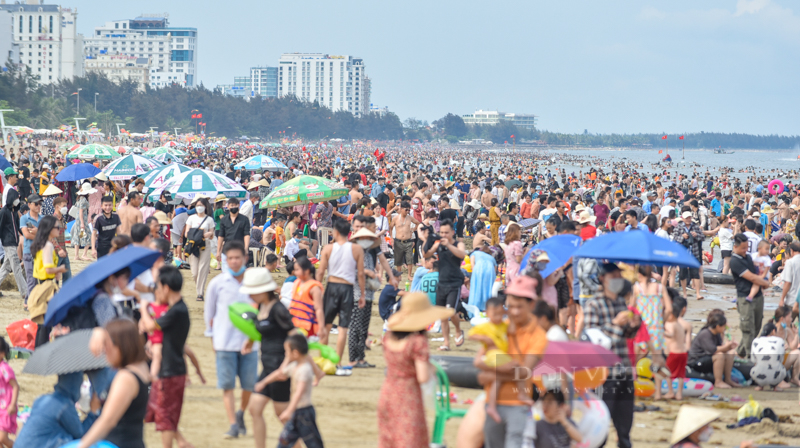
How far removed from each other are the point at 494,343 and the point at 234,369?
2.08 metres

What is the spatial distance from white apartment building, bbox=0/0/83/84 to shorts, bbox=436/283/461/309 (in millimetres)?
164372

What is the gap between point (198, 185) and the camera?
39.7ft

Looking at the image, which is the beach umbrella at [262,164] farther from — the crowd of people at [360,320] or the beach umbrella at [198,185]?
the beach umbrella at [198,185]

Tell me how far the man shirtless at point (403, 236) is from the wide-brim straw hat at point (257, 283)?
7.23 metres

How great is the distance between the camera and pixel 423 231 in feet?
34.9

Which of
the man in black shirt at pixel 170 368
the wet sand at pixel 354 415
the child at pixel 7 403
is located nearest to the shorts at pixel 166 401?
the man in black shirt at pixel 170 368

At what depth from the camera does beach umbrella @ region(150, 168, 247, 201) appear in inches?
472

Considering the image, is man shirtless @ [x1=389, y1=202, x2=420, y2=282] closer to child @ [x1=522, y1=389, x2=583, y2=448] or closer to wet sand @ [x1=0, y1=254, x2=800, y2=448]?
wet sand @ [x1=0, y1=254, x2=800, y2=448]

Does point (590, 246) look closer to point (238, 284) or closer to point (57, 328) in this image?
point (238, 284)

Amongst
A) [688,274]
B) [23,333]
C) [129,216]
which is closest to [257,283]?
[23,333]

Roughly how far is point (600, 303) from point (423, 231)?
17.2ft

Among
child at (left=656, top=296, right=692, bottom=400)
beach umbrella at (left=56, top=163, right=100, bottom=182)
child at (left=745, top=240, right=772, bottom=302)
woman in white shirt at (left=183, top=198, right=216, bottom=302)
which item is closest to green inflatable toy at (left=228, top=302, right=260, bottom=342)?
child at (left=656, top=296, right=692, bottom=400)

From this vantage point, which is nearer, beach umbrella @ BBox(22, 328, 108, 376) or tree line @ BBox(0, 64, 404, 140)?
beach umbrella @ BBox(22, 328, 108, 376)

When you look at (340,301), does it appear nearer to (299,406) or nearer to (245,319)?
(245,319)
